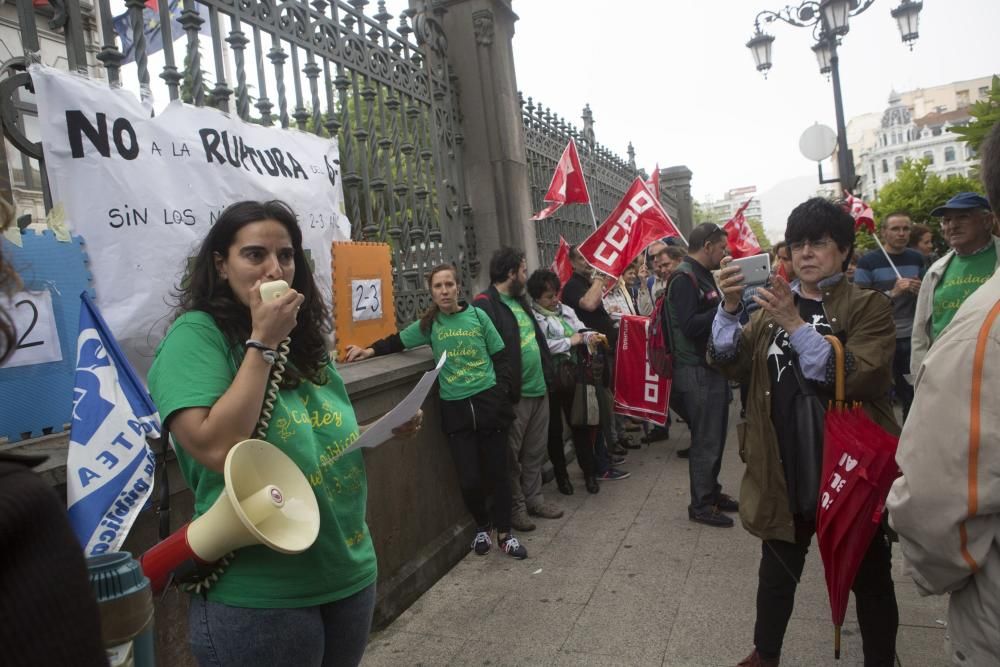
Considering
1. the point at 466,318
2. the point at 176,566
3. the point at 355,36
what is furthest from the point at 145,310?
the point at 355,36

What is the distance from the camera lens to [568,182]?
7523 mm

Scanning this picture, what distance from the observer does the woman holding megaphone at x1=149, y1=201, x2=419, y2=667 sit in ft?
5.87

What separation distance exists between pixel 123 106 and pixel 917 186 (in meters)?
17.6

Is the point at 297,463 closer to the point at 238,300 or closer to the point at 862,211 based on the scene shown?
the point at 238,300

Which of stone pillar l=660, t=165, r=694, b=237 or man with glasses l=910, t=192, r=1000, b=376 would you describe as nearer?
man with glasses l=910, t=192, r=1000, b=376

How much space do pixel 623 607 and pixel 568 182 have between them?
4.57 metres

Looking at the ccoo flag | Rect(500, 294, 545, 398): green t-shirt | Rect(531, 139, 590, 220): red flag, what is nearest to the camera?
the ccoo flag

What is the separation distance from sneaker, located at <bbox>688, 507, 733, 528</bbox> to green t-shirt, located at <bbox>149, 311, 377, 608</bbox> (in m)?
3.88

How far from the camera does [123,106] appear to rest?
3.10 m

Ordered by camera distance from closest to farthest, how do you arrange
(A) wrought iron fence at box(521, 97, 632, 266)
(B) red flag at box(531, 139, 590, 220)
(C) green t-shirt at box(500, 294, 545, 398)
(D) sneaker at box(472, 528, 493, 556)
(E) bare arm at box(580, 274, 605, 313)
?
(D) sneaker at box(472, 528, 493, 556) → (C) green t-shirt at box(500, 294, 545, 398) → (E) bare arm at box(580, 274, 605, 313) → (B) red flag at box(531, 139, 590, 220) → (A) wrought iron fence at box(521, 97, 632, 266)

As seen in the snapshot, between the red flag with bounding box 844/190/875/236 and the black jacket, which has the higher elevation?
the red flag with bounding box 844/190/875/236

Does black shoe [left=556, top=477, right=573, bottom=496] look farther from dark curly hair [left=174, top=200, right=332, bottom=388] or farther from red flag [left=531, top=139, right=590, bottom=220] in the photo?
dark curly hair [left=174, top=200, right=332, bottom=388]

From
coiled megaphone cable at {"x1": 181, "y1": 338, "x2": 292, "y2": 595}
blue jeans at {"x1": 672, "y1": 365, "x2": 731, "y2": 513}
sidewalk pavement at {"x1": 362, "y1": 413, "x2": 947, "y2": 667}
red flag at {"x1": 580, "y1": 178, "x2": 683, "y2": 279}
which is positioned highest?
red flag at {"x1": 580, "y1": 178, "x2": 683, "y2": 279}

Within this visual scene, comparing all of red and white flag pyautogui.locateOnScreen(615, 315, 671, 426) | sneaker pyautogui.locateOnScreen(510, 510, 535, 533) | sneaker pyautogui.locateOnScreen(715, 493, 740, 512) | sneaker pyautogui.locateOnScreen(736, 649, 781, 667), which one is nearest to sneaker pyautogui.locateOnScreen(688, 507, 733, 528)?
sneaker pyautogui.locateOnScreen(715, 493, 740, 512)
